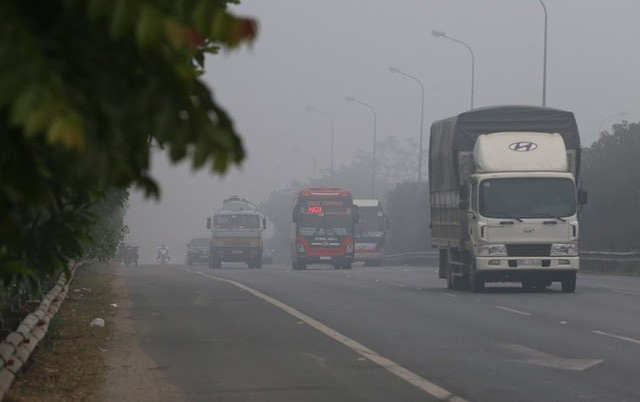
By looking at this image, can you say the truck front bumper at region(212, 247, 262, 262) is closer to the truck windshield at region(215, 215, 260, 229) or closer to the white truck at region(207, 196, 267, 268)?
the white truck at region(207, 196, 267, 268)

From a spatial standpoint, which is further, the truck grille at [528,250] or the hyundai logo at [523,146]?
the truck grille at [528,250]

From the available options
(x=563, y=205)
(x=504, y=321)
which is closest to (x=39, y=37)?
(x=504, y=321)

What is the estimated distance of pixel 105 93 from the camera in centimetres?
Answer: 274

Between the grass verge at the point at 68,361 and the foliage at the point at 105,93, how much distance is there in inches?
311

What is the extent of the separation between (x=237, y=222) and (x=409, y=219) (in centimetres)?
2318

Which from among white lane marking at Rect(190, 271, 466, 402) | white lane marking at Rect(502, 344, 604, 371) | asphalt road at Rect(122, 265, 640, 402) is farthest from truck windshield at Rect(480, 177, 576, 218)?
white lane marking at Rect(502, 344, 604, 371)

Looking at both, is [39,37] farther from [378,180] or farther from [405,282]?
[378,180]

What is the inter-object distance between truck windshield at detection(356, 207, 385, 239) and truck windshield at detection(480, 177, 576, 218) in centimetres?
4011

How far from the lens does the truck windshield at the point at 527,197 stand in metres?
28.0

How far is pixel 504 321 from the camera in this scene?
800 inches

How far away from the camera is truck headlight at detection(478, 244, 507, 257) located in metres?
28.2

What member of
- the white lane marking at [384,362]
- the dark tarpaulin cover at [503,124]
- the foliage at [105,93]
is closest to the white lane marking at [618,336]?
the white lane marking at [384,362]

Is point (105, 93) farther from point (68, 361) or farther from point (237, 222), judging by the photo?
point (237, 222)

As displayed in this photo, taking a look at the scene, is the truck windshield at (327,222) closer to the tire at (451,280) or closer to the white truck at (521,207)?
the tire at (451,280)
